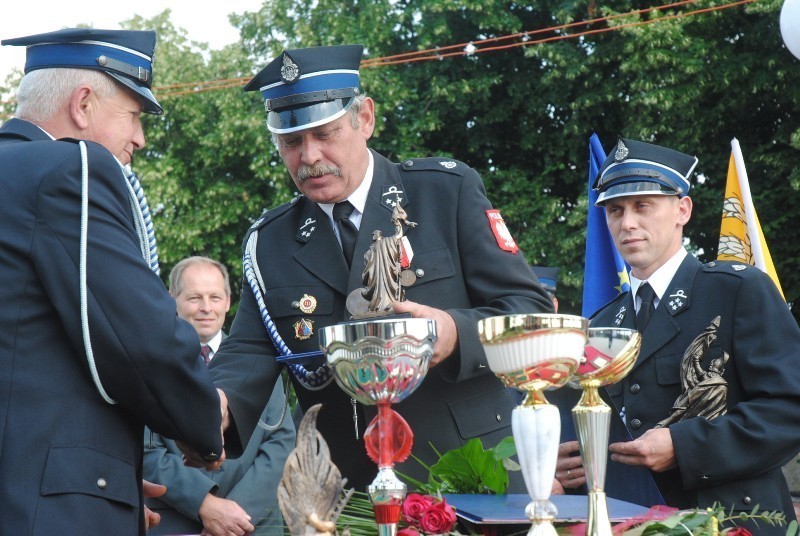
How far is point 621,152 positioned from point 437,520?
2478 millimetres

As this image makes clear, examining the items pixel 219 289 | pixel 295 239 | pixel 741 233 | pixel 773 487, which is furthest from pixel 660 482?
pixel 219 289

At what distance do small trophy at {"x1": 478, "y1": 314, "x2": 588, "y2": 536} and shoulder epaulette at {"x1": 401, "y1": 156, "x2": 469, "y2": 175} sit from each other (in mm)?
1472

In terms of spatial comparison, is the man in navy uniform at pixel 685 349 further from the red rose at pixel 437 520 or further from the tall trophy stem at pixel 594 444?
the red rose at pixel 437 520

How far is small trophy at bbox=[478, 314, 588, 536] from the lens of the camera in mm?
1888

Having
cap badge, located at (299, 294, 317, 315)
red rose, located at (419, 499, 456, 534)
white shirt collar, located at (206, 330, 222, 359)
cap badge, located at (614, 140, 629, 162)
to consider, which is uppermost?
cap badge, located at (614, 140, 629, 162)

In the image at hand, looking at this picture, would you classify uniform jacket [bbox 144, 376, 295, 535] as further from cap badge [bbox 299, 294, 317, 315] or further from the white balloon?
the white balloon

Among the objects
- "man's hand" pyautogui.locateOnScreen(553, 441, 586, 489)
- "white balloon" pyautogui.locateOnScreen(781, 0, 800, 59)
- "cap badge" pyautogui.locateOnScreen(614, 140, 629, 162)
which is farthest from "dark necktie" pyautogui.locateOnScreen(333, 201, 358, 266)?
"white balloon" pyautogui.locateOnScreen(781, 0, 800, 59)

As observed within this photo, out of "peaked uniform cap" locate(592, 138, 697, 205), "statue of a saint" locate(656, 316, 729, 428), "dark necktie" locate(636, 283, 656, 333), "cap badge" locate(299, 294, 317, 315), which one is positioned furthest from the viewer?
"peaked uniform cap" locate(592, 138, 697, 205)

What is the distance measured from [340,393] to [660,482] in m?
1.12

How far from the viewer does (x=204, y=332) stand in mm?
5598

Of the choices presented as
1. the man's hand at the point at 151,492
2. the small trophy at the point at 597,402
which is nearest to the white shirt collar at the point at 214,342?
the man's hand at the point at 151,492

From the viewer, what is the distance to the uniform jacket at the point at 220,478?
4.88 m

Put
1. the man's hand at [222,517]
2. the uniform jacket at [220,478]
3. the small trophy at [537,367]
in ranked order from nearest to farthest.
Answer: the small trophy at [537,367], the man's hand at [222,517], the uniform jacket at [220,478]

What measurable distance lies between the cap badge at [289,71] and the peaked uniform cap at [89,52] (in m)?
0.43
